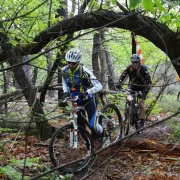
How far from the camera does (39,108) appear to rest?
717 cm

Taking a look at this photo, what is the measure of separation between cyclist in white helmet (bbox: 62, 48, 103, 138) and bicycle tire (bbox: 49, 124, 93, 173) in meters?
0.35

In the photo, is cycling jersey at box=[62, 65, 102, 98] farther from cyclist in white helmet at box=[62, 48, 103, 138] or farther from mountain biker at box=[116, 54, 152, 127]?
mountain biker at box=[116, 54, 152, 127]

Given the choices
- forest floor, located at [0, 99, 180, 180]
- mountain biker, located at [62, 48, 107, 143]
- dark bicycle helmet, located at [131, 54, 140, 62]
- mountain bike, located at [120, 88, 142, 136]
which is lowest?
forest floor, located at [0, 99, 180, 180]

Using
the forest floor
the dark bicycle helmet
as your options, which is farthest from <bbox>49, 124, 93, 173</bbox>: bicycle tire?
the dark bicycle helmet

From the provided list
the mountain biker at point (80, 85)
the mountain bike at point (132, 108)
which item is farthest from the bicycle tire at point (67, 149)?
the mountain bike at point (132, 108)

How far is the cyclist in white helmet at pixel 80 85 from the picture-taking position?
5.58m

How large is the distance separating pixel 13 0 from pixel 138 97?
421 cm

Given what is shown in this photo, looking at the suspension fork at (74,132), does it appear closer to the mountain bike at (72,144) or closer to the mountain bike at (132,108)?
the mountain bike at (72,144)

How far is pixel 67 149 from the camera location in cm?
566

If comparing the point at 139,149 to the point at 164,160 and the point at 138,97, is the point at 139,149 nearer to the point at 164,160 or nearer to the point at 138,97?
the point at 164,160

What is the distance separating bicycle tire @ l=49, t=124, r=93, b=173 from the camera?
5.42m

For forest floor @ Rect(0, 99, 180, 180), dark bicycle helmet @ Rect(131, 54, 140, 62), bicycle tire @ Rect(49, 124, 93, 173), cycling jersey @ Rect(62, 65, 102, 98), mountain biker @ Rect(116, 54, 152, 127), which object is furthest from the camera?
dark bicycle helmet @ Rect(131, 54, 140, 62)

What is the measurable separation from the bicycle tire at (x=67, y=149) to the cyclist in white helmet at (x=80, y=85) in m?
0.35

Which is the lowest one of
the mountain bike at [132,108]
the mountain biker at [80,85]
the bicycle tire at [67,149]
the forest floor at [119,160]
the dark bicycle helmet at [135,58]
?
the forest floor at [119,160]
